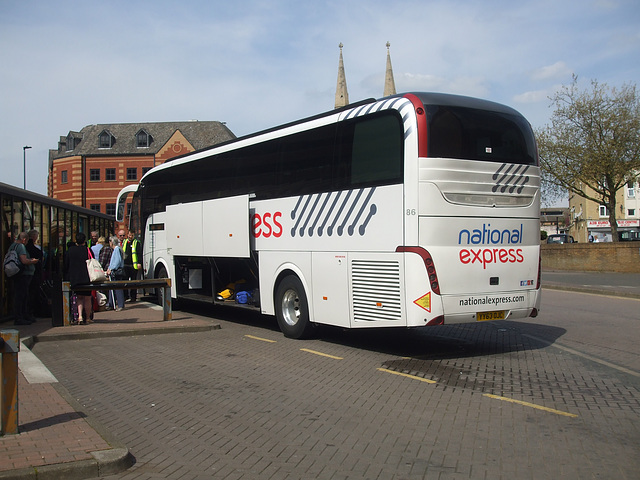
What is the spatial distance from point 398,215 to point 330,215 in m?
1.66

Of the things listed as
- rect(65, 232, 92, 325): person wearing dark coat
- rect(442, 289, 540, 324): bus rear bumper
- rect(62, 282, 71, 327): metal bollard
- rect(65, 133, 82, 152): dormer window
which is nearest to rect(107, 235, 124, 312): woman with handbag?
rect(65, 232, 92, 325): person wearing dark coat

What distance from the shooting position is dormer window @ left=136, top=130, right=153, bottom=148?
75562mm

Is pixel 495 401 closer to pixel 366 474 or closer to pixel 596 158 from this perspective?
pixel 366 474

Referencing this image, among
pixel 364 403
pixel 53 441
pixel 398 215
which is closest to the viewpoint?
pixel 53 441

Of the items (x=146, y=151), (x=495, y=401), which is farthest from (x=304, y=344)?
(x=146, y=151)

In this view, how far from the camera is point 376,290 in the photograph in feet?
30.9

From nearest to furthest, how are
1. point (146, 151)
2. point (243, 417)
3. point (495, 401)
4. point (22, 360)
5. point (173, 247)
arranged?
1. point (243, 417)
2. point (495, 401)
3. point (22, 360)
4. point (173, 247)
5. point (146, 151)

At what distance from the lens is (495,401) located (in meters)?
6.86

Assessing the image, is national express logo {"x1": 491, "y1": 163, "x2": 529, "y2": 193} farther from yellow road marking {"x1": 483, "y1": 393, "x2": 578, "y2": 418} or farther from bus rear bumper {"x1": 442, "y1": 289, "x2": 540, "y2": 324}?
yellow road marking {"x1": 483, "y1": 393, "x2": 578, "y2": 418}

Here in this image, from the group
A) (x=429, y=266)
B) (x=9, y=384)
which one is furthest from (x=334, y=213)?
(x=9, y=384)

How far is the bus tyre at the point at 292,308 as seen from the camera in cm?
1101

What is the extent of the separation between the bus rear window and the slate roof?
66720 millimetres

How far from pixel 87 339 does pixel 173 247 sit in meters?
4.69

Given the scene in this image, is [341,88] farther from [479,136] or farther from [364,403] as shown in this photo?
[364,403]
